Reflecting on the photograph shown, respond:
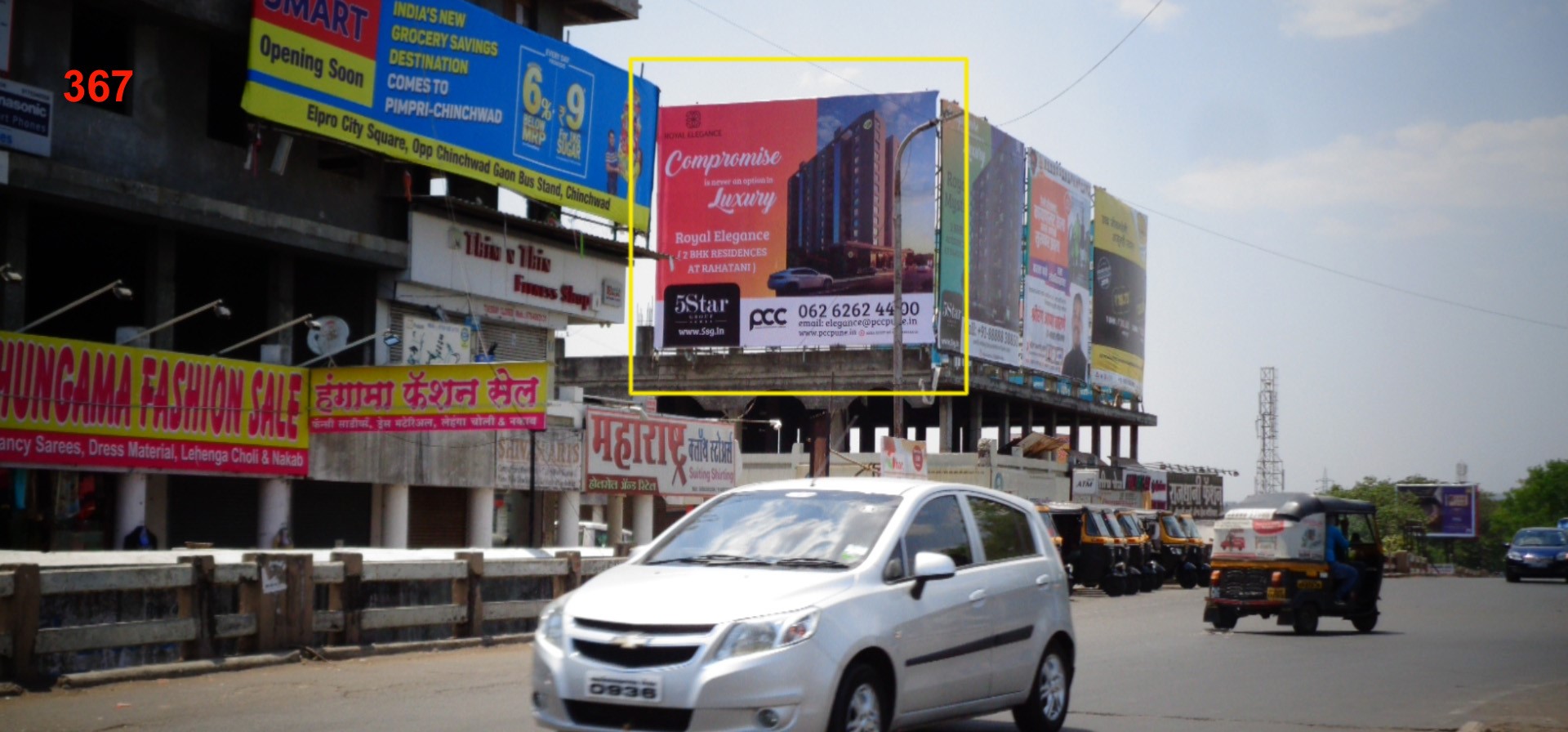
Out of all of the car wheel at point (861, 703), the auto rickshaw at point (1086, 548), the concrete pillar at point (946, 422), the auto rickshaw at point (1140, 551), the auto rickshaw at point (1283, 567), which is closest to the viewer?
the car wheel at point (861, 703)

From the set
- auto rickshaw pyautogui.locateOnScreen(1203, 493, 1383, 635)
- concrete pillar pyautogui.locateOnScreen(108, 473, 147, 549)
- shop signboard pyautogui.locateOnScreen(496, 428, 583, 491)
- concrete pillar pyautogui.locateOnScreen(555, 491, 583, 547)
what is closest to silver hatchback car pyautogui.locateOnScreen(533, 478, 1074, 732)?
auto rickshaw pyautogui.locateOnScreen(1203, 493, 1383, 635)

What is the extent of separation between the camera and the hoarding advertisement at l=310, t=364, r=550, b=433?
2586 cm

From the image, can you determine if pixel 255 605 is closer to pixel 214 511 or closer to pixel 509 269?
pixel 214 511

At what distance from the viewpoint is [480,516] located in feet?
115

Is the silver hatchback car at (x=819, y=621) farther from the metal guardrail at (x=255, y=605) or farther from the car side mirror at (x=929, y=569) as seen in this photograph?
the metal guardrail at (x=255, y=605)

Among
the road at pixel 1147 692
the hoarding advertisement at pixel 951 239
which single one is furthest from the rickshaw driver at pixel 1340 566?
the hoarding advertisement at pixel 951 239

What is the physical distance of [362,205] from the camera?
32.6 m

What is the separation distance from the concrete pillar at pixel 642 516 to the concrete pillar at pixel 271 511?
10631mm

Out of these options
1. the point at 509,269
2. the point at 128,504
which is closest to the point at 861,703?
the point at 128,504

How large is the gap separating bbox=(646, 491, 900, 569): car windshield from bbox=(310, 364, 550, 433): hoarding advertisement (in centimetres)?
1581

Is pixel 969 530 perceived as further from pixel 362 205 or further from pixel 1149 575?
pixel 1149 575

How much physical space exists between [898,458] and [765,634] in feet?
83.2

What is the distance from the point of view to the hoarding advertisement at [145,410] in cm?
2350

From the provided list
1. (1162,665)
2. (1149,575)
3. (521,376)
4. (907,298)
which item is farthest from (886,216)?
(1162,665)
